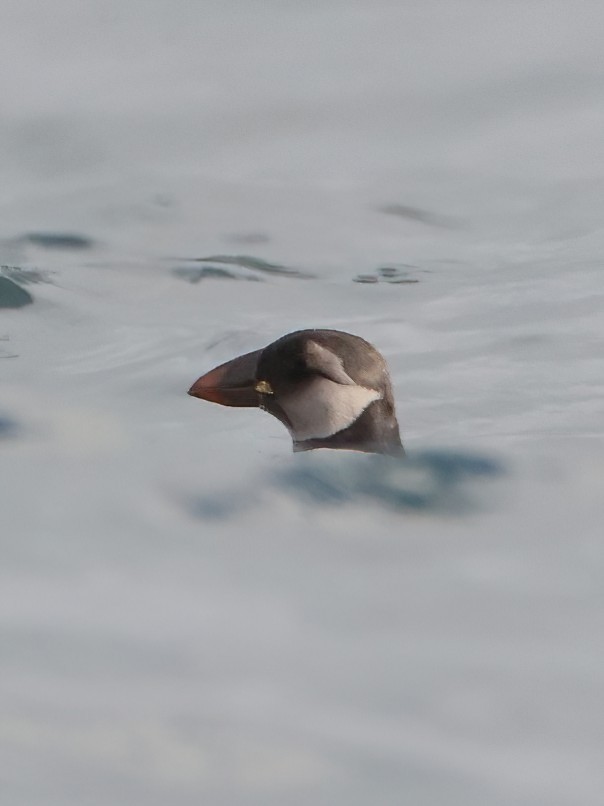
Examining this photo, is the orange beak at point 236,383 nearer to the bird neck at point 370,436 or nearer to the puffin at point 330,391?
the puffin at point 330,391

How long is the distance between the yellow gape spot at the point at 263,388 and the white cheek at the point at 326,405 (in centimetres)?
12

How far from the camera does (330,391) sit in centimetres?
659

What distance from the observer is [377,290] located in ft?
33.6

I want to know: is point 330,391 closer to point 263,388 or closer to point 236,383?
point 263,388

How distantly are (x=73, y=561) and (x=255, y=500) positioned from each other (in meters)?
1.02

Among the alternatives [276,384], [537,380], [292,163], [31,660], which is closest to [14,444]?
[276,384]

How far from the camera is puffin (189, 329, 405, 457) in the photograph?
6.55 metres

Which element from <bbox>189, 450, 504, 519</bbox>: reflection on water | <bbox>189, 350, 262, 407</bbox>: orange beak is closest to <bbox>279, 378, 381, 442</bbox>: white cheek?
<bbox>189, 450, 504, 519</bbox>: reflection on water

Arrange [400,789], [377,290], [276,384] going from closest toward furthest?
[400,789] → [276,384] → [377,290]

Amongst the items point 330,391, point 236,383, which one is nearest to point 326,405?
point 330,391

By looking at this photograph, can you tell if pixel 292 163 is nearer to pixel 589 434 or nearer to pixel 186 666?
pixel 589 434

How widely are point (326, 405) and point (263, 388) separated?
1.59ft

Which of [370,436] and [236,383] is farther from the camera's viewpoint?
[236,383]

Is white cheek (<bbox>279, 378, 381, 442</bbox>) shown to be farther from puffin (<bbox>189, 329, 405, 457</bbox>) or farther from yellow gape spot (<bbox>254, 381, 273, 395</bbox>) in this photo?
yellow gape spot (<bbox>254, 381, 273, 395</bbox>)
